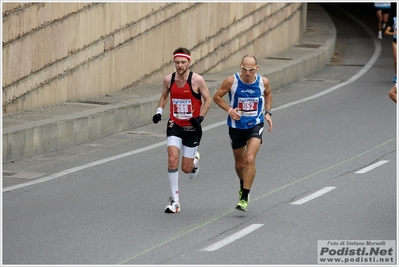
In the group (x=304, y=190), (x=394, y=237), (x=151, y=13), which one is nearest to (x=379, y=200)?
(x=304, y=190)

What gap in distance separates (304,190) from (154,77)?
9124 mm

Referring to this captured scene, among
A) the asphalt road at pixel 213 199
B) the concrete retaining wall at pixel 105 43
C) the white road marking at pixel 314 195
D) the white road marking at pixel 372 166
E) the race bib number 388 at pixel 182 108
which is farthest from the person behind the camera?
the concrete retaining wall at pixel 105 43

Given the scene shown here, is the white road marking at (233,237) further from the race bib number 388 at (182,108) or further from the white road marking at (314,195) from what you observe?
the race bib number 388 at (182,108)

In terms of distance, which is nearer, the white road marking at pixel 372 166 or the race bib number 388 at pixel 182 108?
the race bib number 388 at pixel 182 108

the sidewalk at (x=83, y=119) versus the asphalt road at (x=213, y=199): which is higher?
the sidewalk at (x=83, y=119)

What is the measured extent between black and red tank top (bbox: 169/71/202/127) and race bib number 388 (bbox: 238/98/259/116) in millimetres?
505

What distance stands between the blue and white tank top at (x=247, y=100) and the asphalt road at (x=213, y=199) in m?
0.99

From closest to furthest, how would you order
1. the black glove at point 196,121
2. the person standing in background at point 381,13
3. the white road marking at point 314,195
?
the black glove at point 196,121
the white road marking at point 314,195
the person standing in background at point 381,13

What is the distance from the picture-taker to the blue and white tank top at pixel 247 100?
11.6 meters

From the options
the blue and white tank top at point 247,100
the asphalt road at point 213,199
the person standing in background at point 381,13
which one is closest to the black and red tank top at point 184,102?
the blue and white tank top at point 247,100

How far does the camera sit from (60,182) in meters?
13.2

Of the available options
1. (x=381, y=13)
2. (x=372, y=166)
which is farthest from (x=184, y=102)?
(x=381, y=13)

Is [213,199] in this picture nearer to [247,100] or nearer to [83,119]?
[247,100]

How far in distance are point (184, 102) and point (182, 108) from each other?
74 millimetres
